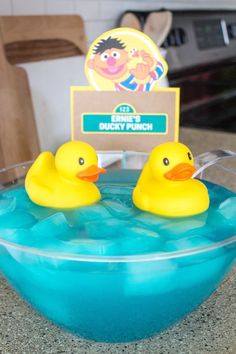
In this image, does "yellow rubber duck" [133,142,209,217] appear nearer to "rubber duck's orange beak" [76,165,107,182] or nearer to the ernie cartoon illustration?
"rubber duck's orange beak" [76,165,107,182]

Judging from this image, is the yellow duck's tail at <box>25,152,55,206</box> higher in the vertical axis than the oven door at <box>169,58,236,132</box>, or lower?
higher

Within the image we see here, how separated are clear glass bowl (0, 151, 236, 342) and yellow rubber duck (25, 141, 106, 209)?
6 centimetres

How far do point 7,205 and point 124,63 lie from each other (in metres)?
0.26

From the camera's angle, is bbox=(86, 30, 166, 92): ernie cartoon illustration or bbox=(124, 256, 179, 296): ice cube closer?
bbox=(124, 256, 179, 296): ice cube

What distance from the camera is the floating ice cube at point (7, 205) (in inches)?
20.6

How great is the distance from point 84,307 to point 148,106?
0.33 m

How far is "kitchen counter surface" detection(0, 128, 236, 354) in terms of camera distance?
502 mm

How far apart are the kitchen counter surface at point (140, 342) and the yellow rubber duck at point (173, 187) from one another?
136 mm

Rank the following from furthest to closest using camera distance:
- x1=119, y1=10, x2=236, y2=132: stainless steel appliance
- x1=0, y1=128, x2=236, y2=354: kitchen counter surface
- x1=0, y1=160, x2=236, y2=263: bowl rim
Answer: x1=119, y1=10, x2=236, y2=132: stainless steel appliance → x1=0, y1=128, x2=236, y2=354: kitchen counter surface → x1=0, y1=160, x2=236, y2=263: bowl rim

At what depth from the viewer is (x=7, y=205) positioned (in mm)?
539

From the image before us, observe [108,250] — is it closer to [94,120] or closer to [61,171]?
[61,171]

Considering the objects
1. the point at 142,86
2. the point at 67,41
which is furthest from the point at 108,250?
the point at 67,41

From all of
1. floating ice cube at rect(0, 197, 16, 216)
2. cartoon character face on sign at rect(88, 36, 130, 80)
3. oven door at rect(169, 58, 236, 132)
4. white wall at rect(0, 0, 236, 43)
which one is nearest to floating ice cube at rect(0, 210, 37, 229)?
floating ice cube at rect(0, 197, 16, 216)

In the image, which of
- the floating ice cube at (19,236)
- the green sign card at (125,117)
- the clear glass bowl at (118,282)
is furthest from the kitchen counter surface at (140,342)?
the green sign card at (125,117)
